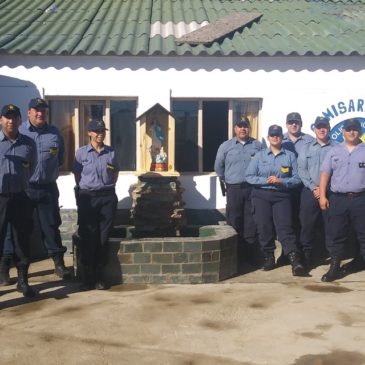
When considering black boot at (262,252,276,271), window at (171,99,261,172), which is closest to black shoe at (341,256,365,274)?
black boot at (262,252,276,271)

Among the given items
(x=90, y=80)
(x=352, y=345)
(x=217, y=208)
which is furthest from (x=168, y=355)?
(x=90, y=80)

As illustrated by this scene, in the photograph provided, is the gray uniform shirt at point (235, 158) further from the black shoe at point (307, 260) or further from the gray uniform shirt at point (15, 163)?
the gray uniform shirt at point (15, 163)

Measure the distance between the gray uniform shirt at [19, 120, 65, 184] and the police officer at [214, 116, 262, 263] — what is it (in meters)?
2.16

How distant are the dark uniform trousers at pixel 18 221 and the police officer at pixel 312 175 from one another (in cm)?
320

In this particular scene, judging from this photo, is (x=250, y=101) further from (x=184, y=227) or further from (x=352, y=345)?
(x=352, y=345)

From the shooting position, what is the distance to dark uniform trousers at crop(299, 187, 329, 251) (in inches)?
263

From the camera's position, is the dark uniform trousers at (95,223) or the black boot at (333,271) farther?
the black boot at (333,271)

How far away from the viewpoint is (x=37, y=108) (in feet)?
20.3

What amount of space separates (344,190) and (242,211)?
4.63ft

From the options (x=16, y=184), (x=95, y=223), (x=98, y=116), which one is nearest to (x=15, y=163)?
(x=16, y=184)

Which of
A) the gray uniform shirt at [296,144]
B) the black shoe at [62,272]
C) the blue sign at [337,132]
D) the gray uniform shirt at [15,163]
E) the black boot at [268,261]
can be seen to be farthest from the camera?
the blue sign at [337,132]

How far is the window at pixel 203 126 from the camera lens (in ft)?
27.3

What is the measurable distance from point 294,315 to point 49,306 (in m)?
2.36

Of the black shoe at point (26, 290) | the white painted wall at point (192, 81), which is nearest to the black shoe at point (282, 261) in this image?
the white painted wall at point (192, 81)
